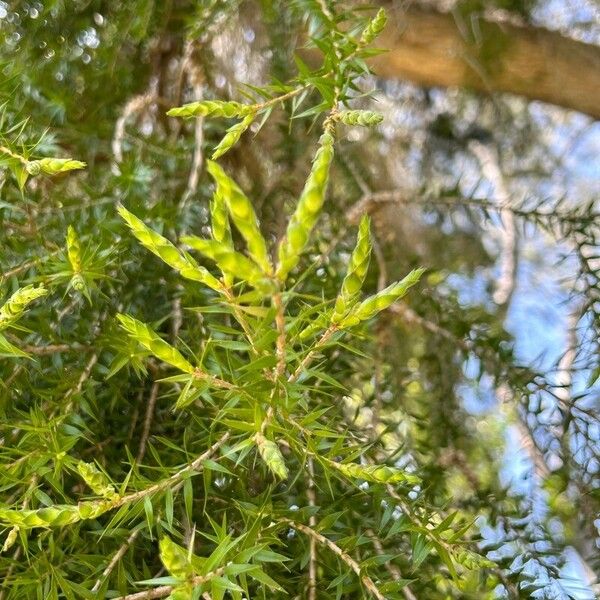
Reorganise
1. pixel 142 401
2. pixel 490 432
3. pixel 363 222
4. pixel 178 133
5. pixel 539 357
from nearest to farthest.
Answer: pixel 363 222, pixel 142 401, pixel 539 357, pixel 178 133, pixel 490 432

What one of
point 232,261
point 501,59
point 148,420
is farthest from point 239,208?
point 501,59

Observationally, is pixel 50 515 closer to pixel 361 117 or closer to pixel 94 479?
pixel 94 479

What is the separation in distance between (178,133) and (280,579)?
0.84 m

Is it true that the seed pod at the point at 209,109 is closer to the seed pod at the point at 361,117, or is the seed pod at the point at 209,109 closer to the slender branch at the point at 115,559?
the seed pod at the point at 361,117

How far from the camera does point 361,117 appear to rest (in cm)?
51

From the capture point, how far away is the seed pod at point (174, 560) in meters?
0.40

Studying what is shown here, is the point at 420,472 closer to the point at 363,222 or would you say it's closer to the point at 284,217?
the point at 363,222

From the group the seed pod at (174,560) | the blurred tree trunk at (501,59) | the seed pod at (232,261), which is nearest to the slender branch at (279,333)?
the seed pod at (232,261)

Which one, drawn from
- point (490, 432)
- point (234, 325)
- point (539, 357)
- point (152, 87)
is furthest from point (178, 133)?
point (490, 432)

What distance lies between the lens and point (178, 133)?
124 centimetres

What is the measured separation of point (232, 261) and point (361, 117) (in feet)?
0.62

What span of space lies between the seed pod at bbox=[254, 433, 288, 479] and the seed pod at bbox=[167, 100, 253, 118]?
23 centimetres

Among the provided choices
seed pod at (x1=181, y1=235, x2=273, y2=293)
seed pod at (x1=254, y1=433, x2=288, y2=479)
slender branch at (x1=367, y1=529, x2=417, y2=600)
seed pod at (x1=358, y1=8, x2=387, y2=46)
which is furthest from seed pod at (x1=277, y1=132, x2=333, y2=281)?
slender branch at (x1=367, y1=529, x2=417, y2=600)

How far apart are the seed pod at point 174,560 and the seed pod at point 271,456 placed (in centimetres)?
7
